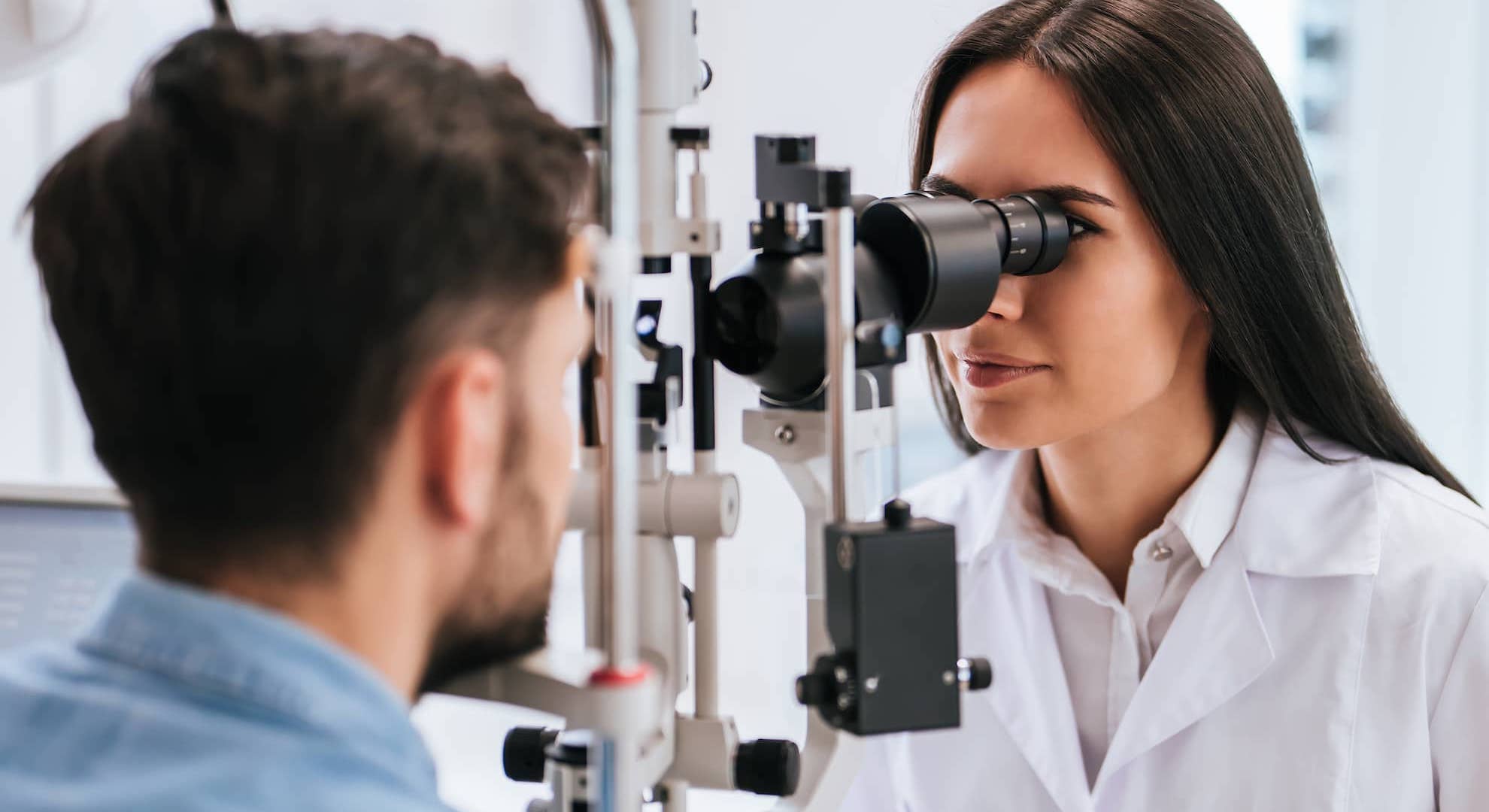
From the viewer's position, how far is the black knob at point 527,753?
3.06 ft

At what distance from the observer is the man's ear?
64 centimetres

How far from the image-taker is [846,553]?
0.79 meters

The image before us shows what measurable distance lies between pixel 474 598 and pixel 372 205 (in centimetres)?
20

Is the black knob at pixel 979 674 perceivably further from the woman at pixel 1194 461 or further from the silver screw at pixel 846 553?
the woman at pixel 1194 461

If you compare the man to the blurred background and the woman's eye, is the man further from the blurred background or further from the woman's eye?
the blurred background

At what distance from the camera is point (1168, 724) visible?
4.00ft

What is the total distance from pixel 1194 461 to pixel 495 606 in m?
0.85

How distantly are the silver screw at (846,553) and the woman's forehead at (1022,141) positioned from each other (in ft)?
1.62

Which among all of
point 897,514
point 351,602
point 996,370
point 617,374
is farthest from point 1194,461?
point 351,602

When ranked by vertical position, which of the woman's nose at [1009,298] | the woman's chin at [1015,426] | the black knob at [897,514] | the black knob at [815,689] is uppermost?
the woman's nose at [1009,298]

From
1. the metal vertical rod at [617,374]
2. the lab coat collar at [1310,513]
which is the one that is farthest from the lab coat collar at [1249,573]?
the metal vertical rod at [617,374]

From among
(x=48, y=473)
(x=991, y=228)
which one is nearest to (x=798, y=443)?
(x=991, y=228)

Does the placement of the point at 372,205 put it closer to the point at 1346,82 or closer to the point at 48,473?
the point at 48,473

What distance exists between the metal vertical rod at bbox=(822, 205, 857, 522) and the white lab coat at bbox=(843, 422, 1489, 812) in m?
0.57
